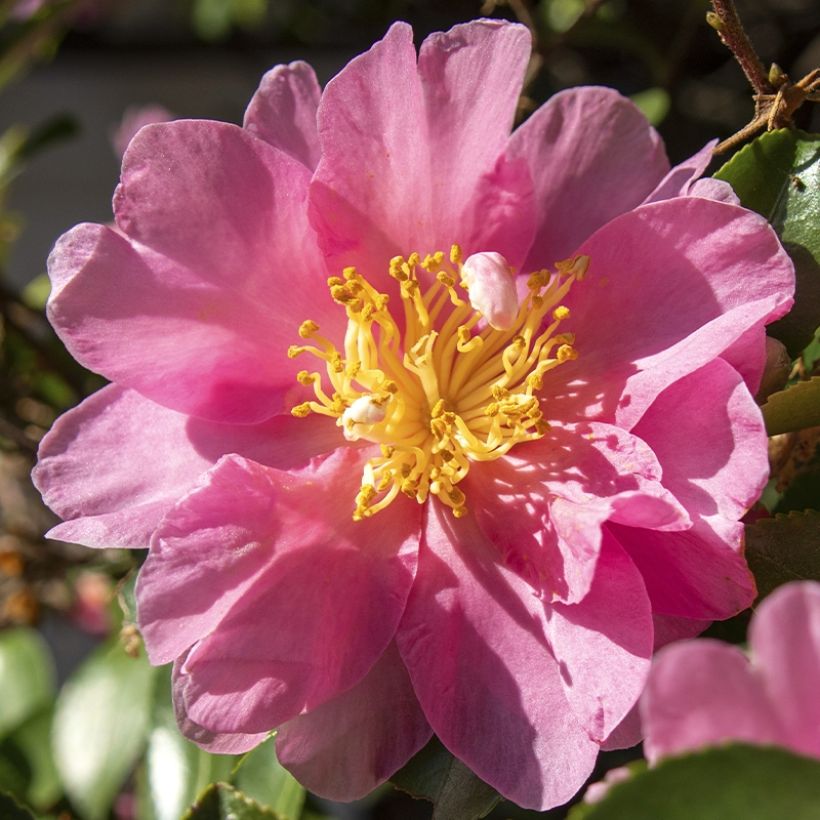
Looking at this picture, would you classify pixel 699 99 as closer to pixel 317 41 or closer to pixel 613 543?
pixel 317 41

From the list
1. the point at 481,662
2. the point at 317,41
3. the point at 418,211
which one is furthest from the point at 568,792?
the point at 317,41

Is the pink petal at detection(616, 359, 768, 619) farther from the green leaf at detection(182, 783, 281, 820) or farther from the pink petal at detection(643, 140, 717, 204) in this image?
the green leaf at detection(182, 783, 281, 820)

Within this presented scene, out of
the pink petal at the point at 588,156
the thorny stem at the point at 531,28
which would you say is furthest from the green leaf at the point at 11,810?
the thorny stem at the point at 531,28

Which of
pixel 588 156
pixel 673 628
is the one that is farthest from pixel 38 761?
pixel 588 156

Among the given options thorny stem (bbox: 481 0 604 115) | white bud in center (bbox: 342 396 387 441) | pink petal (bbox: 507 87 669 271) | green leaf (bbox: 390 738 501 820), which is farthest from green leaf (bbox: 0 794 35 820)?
thorny stem (bbox: 481 0 604 115)

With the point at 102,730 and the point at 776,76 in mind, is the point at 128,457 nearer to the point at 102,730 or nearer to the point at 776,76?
the point at 776,76

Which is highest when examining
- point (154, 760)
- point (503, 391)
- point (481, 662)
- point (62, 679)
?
point (503, 391)
